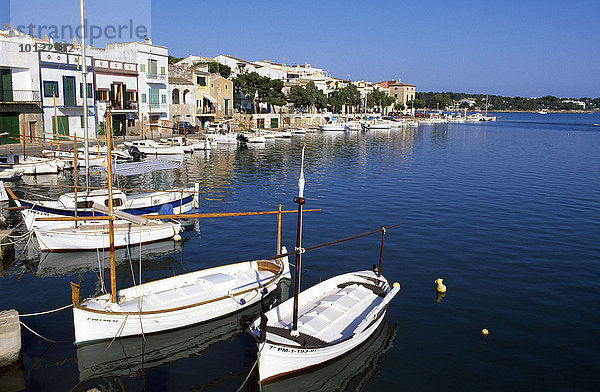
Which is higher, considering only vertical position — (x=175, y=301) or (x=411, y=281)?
(x=175, y=301)

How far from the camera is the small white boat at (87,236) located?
78.7 ft

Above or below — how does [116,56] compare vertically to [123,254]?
above

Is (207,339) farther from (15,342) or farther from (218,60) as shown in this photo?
(218,60)

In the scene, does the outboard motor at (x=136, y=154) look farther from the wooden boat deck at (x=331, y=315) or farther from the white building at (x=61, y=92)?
the wooden boat deck at (x=331, y=315)

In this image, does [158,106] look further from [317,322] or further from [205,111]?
[317,322]

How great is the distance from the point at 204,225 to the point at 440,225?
599 inches

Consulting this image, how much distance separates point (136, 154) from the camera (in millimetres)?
53375

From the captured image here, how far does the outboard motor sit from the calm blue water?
5.00m

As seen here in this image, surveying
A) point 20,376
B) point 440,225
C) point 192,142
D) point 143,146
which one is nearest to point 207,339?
point 20,376

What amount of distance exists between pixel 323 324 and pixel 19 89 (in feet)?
163

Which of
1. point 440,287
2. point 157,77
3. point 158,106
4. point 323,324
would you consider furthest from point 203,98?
point 323,324

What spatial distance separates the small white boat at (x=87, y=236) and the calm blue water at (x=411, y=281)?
72cm

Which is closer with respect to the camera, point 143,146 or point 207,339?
point 207,339

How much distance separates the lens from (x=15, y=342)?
14.6 metres
